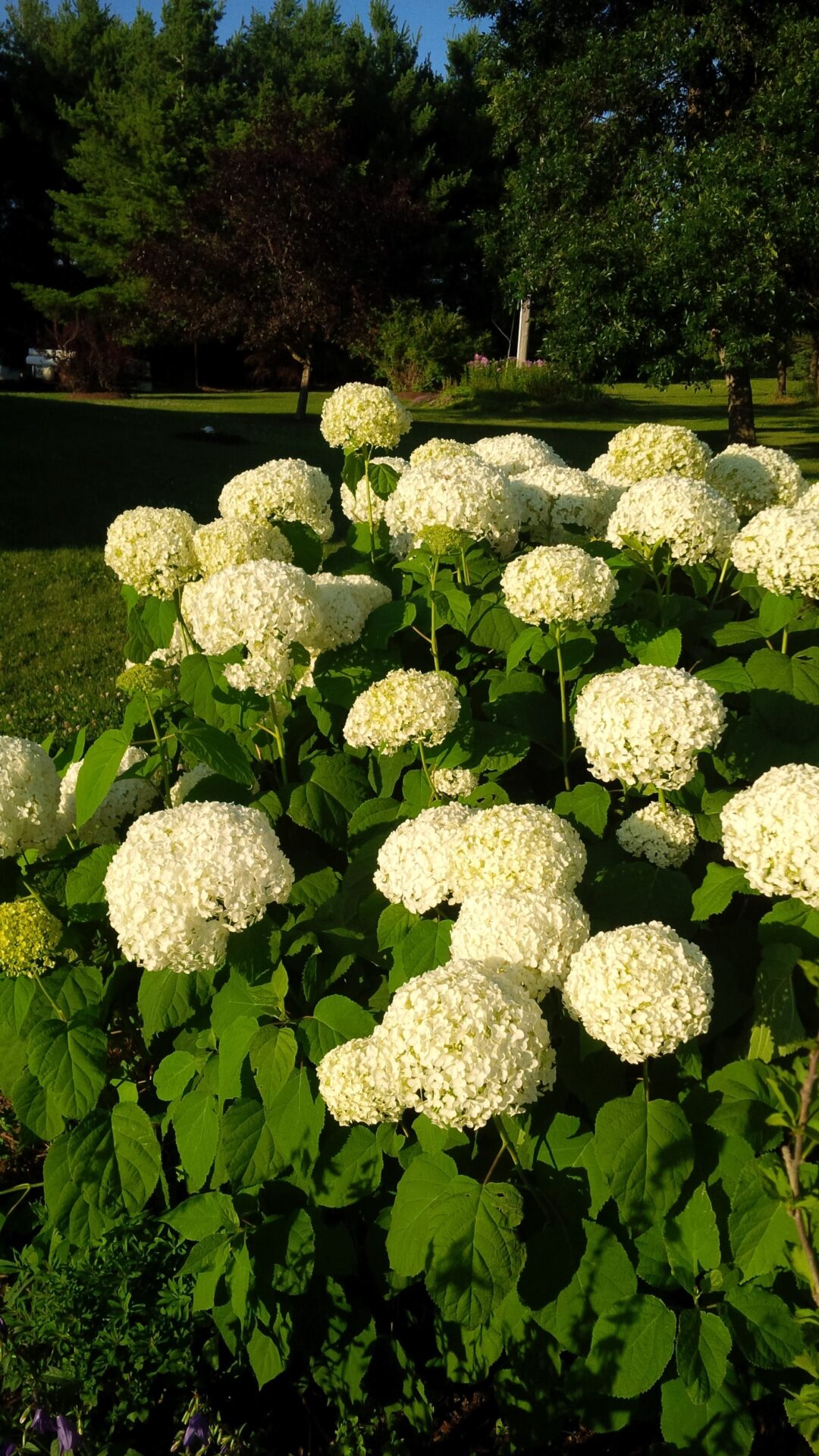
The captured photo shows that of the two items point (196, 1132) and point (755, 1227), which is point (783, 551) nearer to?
point (755, 1227)

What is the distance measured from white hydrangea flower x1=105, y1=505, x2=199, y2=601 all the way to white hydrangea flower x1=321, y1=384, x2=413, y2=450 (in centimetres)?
73

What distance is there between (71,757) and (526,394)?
104 feet

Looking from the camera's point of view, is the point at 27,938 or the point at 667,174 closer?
Answer: the point at 27,938

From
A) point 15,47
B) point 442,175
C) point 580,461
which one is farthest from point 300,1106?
point 15,47

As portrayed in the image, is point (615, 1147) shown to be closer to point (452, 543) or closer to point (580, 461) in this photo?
point (452, 543)

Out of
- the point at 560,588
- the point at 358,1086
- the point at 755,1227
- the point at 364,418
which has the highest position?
the point at 364,418

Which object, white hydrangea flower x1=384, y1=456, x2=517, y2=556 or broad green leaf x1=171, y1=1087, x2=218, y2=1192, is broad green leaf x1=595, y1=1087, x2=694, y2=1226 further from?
white hydrangea flower x1=384, y1=456, x2=517, y2=556

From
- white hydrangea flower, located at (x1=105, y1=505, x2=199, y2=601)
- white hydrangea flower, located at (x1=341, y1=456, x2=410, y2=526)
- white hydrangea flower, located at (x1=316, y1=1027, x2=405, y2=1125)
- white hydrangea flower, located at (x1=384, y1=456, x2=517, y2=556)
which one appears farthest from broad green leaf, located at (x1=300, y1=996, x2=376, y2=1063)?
white hydrangea flower, located at (x1=341, y1=456, x2=410, y2=526)

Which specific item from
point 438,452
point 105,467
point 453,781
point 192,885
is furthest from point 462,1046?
point 105,467

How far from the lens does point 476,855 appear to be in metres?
2.05

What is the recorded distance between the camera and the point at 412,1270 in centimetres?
191

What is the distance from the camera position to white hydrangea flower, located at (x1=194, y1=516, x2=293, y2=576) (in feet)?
9.32

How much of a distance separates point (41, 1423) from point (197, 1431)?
30cm

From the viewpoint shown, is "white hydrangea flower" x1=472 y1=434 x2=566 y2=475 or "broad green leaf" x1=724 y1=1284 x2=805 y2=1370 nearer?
"broad green leaf" x1=724 y1=1284 x2=805 y2=1370
